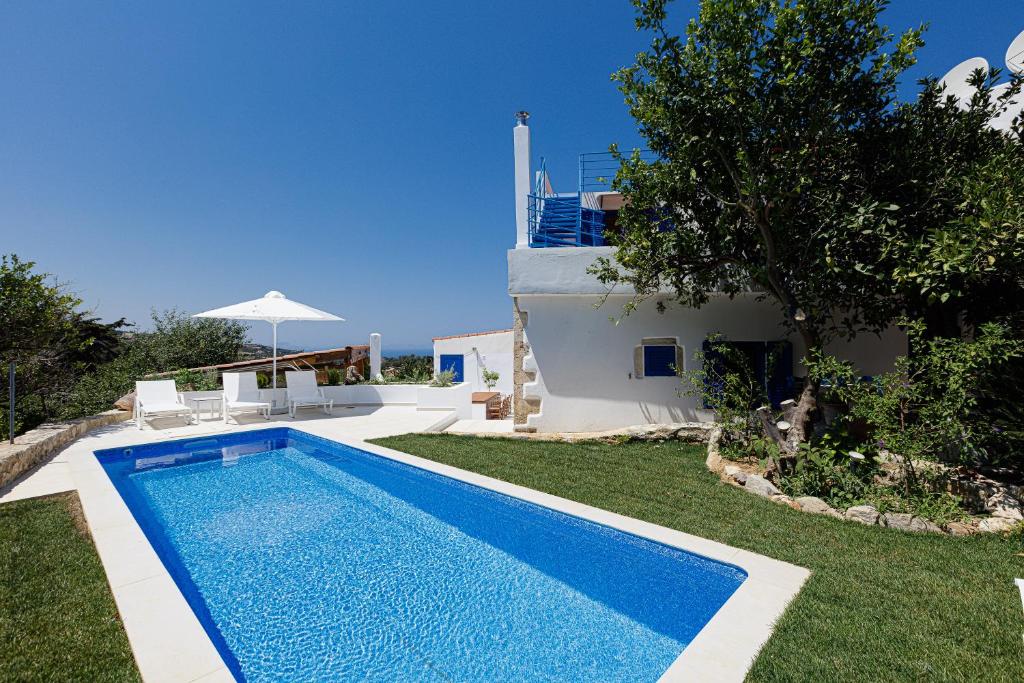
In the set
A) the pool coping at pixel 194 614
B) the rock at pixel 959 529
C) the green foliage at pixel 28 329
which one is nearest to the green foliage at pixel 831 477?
the rock at pixel 959 529

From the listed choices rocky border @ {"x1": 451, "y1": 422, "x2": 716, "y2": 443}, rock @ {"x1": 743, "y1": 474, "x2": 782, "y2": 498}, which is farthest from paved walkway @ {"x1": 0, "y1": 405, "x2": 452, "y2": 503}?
rock @ {"x1": 743, "y1": 474, "x2": 782, "y2": 498}

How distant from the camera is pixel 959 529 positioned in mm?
4777

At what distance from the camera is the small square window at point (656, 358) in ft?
33.4

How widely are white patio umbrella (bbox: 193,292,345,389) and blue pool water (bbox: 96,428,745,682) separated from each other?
6.36 metres

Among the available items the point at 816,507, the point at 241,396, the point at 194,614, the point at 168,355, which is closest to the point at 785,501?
the point at 816,507

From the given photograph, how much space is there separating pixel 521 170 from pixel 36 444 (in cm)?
1130

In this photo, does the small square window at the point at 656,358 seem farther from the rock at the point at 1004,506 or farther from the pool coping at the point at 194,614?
the rock at the point at 1004,506

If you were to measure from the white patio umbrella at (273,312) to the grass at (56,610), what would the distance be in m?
8.06

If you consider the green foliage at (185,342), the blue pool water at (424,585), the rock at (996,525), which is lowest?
the blue pool water at (424,585)

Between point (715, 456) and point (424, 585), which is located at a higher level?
point (715, 456)

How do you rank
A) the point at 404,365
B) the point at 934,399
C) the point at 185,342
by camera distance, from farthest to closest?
1. the point at 404,365
2. the point at 185,342
3. the point at 934,399

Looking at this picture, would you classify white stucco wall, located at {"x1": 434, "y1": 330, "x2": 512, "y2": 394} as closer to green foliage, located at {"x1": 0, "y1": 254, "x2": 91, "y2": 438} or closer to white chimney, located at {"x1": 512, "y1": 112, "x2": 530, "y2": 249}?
white chimney, located at {"x1": 512, "y1": 112, "x2": 530, "y2": 249}

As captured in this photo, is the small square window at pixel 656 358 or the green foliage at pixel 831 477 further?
the small square window at pixel 656 358

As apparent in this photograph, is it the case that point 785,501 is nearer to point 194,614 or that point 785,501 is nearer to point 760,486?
point 760,486
